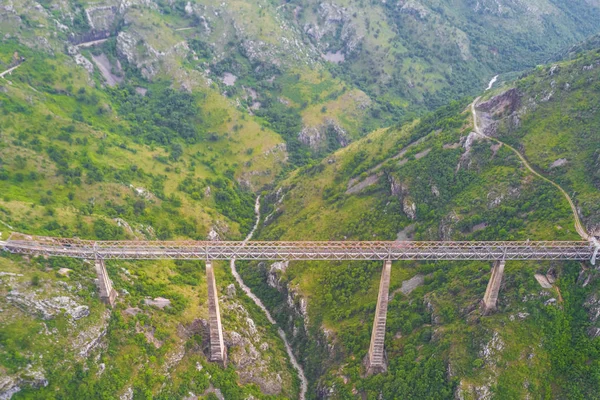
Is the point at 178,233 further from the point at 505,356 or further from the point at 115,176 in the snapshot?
the point at 505,356

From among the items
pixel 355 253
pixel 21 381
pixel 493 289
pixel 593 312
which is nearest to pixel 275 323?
pixel 355 253

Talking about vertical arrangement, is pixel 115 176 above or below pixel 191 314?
above

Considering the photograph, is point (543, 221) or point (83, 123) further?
point (83, 123)

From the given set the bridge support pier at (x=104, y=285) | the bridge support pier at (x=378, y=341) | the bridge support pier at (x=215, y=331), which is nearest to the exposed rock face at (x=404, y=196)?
the bridge support pier at (x=378, y=341)

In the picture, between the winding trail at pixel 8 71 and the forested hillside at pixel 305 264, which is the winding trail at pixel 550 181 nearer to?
the forested hillside at pixel 305 264

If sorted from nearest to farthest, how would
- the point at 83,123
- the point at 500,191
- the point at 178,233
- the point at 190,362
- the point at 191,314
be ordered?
the point at 190,362, the point at 191,314, the point at 500,191, the point at 178,233, the point at 83,123

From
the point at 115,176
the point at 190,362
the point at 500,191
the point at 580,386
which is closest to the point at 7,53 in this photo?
the point at 115,176

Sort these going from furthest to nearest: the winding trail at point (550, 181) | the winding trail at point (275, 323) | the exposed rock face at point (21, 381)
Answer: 1. the winding trail at point (275, 323)
2. the winding trail at point (550, 181)
3. the exposed rock face at point (21, 381)
